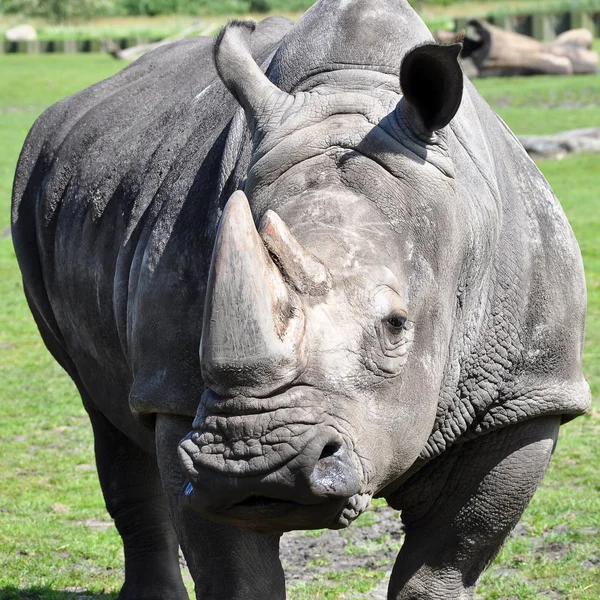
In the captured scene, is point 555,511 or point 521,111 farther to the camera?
point 521,111

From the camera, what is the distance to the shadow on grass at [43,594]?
205 inches

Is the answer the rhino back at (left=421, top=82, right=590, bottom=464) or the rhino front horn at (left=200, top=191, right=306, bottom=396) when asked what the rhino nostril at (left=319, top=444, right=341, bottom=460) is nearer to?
the rhino front horn at (left=200, top=191, right=306, bottom=396)

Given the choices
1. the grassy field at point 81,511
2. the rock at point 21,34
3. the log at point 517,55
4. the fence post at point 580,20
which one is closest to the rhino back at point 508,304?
the grassy field at point 81,511

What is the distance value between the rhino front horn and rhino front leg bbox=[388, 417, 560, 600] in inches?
46.7

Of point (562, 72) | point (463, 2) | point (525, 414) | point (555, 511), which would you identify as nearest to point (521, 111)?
point (562, 72)

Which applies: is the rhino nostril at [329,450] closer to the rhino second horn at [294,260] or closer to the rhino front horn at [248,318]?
the rhino front horn at [248,318]

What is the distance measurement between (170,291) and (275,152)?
2.03ft

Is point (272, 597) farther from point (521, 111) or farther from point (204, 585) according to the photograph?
point (521, 111)

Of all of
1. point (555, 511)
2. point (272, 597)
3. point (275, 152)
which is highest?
point (275, 152)

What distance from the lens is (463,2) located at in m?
54.2

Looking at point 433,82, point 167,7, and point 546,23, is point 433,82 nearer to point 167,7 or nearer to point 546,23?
point 546,23

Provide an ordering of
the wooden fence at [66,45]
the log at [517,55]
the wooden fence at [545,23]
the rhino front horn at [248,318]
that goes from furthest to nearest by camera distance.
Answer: the wooden fence at [66,45] < the wooden fence at [545,23] < the log at [517,55] < the rhino front horn at [248,318]

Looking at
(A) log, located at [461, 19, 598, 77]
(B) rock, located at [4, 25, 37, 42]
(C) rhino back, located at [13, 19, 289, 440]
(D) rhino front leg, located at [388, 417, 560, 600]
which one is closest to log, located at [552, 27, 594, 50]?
(A) log, located at [461, 19, 598, 77]

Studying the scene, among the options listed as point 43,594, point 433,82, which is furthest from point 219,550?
point 43,594
